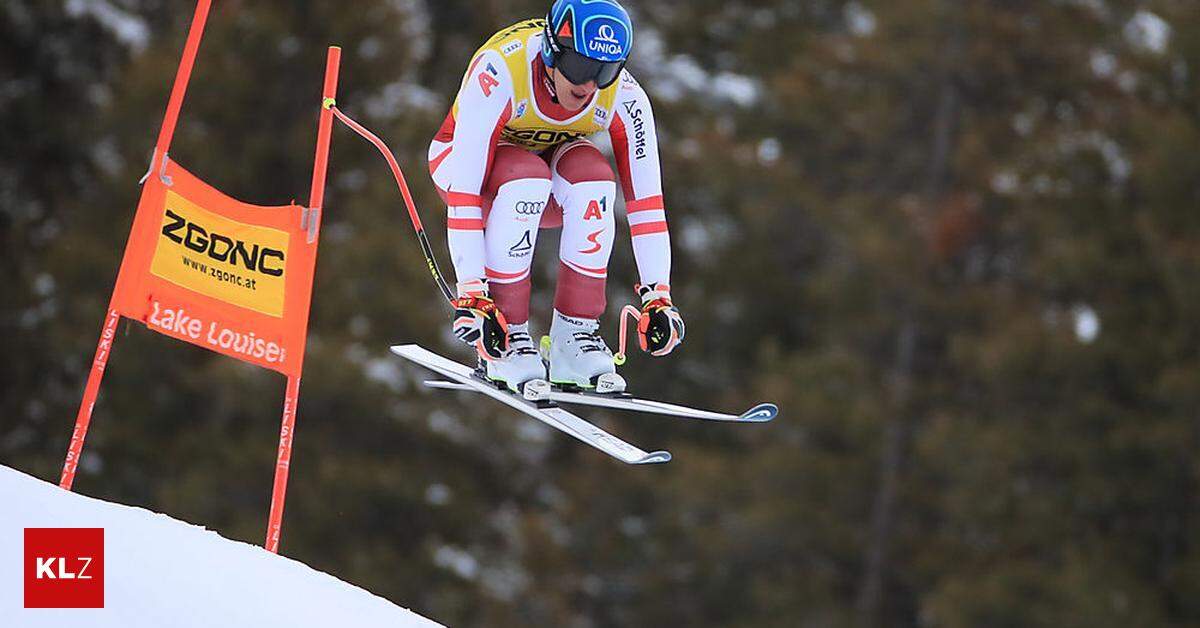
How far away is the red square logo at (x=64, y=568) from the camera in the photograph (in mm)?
5770

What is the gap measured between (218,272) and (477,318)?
113cm

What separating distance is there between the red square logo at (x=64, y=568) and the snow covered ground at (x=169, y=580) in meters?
0.04

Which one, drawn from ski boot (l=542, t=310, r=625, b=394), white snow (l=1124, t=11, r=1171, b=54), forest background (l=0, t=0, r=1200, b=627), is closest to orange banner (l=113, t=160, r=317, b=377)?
ski boot (l=542, t=310, r=625, b=394)

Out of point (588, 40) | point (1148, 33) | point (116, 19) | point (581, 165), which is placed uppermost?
point (116, 19)

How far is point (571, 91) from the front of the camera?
6512 millimetres

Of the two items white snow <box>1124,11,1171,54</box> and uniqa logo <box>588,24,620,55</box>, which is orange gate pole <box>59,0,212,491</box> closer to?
uniqa logo <box>588,24,620,55</box>

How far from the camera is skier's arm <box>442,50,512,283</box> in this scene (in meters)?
6.56

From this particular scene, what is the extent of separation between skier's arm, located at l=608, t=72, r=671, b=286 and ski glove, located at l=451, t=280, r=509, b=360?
655mm

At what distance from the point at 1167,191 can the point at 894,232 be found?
3.33 m

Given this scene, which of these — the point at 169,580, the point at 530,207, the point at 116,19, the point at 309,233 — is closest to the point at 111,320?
the point at 309,233

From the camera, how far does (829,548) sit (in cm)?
2155

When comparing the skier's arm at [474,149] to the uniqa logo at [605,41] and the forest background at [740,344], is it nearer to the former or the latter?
the uniqa logo at [605,41]

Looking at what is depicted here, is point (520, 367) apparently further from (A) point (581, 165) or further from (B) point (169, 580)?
(B) point (169, 580)

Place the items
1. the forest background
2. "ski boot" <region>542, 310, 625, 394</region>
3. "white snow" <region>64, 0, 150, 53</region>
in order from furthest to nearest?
"white snow" <region>64, 0, 150, 53</region> < the forest background < "ski boot" <region>542, 310, 625, 394</region>
